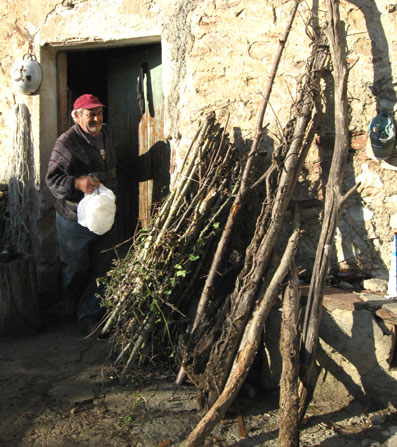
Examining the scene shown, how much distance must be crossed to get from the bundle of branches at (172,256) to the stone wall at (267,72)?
1.25 ft

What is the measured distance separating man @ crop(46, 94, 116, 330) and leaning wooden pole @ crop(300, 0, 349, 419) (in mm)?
1589

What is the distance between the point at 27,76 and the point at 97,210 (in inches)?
66.7

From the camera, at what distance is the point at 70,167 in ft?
12.4

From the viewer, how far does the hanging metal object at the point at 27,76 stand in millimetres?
4270

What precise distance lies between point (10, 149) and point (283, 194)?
2.73 m

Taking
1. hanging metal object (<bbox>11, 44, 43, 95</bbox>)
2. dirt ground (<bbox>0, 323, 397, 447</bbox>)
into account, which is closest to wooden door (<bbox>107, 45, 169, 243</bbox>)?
hanging metal object (<bbox>11, 44, 43, 95</bbox>)

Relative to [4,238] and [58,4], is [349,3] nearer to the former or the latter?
[58,4]

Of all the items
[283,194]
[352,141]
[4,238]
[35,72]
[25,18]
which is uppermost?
[25,18]

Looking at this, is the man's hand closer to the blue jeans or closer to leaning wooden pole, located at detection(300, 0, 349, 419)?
the blue jeans

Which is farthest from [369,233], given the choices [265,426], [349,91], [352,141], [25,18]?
[25,18]

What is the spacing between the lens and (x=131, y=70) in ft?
15.1

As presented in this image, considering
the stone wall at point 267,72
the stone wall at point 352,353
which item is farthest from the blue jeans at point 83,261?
the stone wall at point 352,353

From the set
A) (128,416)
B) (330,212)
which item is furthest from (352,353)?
(128,416)

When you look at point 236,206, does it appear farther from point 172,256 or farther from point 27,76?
point 27,76
